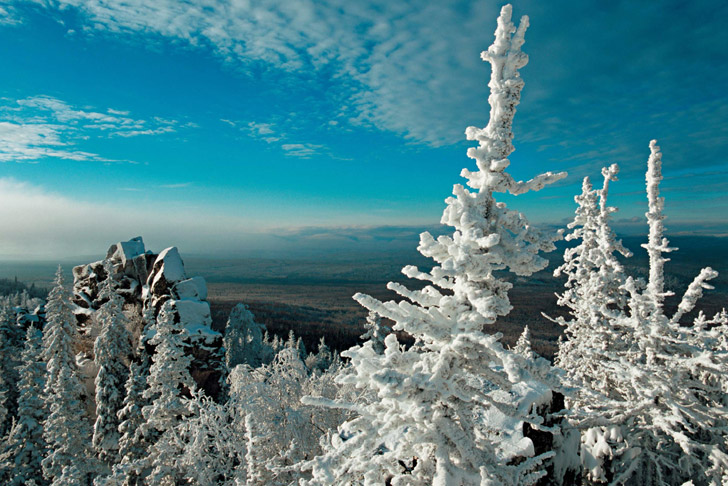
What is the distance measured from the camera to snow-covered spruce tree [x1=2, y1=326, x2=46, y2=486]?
2338cm

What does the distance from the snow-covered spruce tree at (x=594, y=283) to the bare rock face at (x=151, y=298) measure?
22019 millimetres

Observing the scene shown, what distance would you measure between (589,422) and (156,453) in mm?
19825

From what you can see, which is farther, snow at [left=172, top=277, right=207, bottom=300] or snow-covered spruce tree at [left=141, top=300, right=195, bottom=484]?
snow at [left=172, top=277, right=207, bottom=300]

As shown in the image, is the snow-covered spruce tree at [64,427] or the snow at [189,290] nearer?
the snow-covered spruce tree at [64,427]

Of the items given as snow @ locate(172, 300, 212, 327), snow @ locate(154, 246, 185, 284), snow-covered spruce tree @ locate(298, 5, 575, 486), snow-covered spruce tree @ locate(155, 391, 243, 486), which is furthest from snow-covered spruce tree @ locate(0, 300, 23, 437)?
snow-covered spruce tree @ locate(298, 5, 575, 486)

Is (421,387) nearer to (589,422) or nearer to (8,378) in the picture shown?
(589,422)

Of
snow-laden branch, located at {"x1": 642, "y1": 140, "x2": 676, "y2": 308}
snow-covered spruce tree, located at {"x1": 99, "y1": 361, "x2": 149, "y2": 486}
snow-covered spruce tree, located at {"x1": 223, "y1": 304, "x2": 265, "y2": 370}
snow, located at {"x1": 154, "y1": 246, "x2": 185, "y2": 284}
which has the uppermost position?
snow-laden branch, located at {"x1": 642, "y1": 140, "x2": 676, "y2": 308}

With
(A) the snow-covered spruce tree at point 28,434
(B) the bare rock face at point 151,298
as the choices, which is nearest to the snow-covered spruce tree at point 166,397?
(B) the bare rock face at point 151,298

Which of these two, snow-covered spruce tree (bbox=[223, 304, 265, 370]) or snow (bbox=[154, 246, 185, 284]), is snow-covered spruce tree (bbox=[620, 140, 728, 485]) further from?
snow-covered spruce tree (bbox=[223, 304, 265, 370])

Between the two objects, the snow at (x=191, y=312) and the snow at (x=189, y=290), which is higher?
the snow at (x=189, y=290)

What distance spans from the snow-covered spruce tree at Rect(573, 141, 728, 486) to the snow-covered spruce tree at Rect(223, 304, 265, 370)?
3911cm

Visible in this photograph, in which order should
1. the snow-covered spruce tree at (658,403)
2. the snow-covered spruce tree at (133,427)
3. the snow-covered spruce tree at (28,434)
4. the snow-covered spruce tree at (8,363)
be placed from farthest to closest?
the snow-covered spruce tree at (8,363)
the snow-covered spruce tree at (28,434)
the snow-covered spruce tree at (133,427)
the snow-covered spruce tree at (658,403)

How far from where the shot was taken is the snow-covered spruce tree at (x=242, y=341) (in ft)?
152

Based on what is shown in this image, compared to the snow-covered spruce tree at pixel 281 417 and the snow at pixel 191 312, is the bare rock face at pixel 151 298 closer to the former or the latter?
the snow at pixel 191 312
